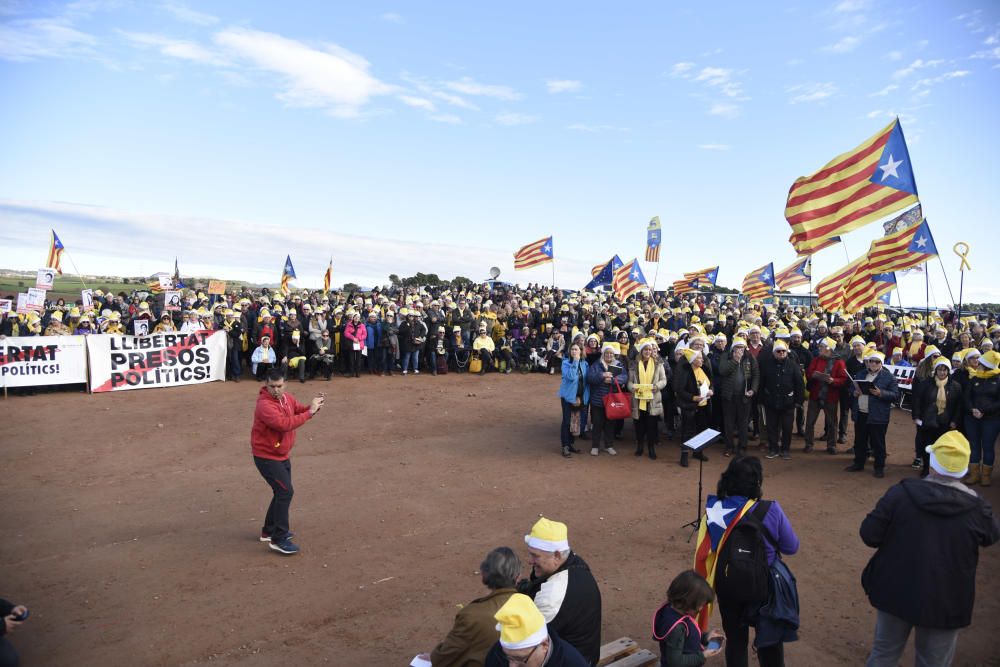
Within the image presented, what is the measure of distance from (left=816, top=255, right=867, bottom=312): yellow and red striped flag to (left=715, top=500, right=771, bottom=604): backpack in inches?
754

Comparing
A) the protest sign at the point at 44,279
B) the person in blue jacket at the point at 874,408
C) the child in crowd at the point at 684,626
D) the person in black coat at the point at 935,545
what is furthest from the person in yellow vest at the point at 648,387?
the protest sign at the point at 44,279

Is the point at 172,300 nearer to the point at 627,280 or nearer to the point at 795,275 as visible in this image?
the point at 627,280

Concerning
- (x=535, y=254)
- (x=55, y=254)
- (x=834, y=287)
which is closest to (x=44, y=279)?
(x=55, y=254)

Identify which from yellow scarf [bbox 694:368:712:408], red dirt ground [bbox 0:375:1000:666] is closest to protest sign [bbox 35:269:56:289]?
red dirt ground [bbox 0:375:1000:666]

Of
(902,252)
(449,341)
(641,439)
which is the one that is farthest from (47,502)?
(902,252)

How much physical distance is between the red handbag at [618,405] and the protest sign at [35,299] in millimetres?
16846

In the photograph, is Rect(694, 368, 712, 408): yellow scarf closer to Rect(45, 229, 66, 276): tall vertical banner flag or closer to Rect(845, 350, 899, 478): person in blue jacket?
Rect(845, 350, 899, 478): person in blue jacket

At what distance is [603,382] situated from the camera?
11844mm

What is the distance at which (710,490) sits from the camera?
10.0m

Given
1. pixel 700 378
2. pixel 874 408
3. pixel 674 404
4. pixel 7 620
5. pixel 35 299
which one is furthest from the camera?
pixel 35 299

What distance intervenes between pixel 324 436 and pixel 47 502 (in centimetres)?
478

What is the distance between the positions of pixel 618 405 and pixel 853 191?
5.35 m

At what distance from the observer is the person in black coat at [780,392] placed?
455 inches

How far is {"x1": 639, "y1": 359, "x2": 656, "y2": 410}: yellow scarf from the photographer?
458 inches
